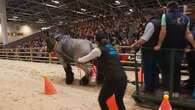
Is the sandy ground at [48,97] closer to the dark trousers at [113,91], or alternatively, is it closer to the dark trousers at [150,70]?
the dark trousers at [150,70]

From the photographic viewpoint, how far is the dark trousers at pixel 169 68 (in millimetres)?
4160

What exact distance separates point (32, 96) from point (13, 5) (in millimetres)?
21936

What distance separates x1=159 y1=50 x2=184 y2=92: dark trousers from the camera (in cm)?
416

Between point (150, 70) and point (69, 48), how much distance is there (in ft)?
9.77

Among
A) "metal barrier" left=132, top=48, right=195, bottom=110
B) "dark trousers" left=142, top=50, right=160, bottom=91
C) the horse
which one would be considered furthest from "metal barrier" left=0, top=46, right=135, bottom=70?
"metal barrier" left=132, top=48, right=195, bottom=110

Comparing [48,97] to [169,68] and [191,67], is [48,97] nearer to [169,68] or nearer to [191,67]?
[169,68]

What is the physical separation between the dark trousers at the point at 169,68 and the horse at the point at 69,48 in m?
2.78

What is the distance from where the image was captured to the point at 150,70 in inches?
181

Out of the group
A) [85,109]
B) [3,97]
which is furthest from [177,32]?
[3,97]

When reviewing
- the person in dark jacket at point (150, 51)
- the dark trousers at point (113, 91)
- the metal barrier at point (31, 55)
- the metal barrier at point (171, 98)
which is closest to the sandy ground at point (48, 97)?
the metal barrier at point (171, 98)

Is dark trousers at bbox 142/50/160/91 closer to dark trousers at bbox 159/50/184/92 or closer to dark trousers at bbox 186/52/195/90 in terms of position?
dark trousers at bbox 159/50/184/92

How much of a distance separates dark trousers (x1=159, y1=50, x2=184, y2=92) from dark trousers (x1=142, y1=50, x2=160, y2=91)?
0.18 m

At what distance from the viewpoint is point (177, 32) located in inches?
161

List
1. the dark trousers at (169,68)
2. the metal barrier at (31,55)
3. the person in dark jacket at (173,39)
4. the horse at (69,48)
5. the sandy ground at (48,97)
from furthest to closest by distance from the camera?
1. the metal barrier at (31,55)
2. the horse at (69,48)
3. the sandy ground at (48,97)
4. the dark trousers at (169,68)
5. the person in dark jacket at (173,39)
